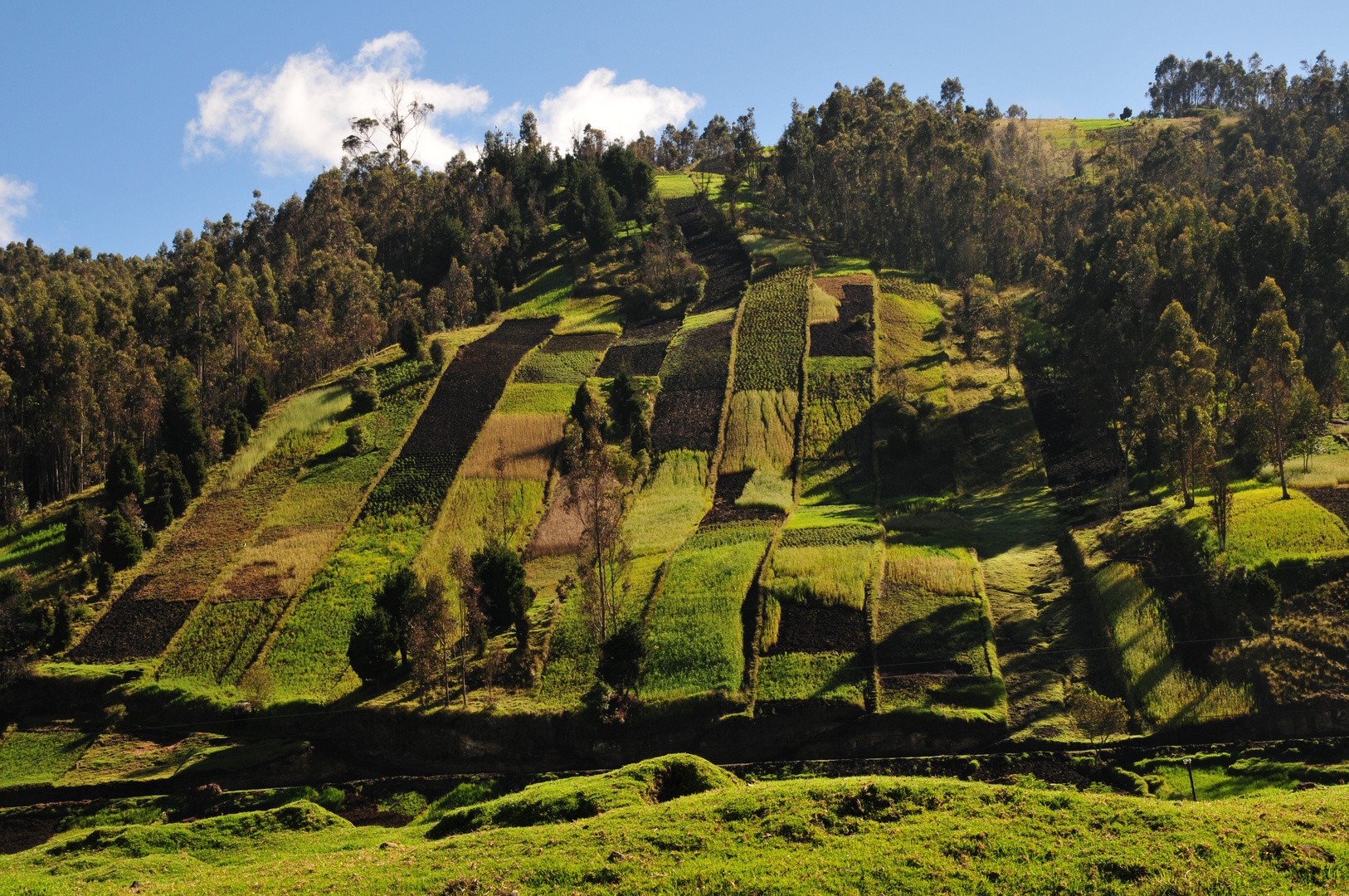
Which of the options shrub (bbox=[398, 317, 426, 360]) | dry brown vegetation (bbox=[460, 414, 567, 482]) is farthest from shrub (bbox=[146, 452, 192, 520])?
shrub (bbox=[398, 317, 426, 360])

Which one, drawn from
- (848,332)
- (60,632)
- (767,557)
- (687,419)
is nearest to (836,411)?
(687,419)

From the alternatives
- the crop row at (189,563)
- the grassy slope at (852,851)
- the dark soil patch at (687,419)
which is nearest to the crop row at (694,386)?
the dark soil patch at (687,419)

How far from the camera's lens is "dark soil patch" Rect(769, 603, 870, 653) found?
4954 centimetres

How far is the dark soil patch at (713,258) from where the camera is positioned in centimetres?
9994

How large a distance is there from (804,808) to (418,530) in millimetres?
41209

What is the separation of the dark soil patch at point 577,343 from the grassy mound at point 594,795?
59.1m

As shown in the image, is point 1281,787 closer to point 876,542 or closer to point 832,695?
point 832,695

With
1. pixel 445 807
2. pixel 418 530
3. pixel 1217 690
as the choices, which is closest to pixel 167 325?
pixel 418 530

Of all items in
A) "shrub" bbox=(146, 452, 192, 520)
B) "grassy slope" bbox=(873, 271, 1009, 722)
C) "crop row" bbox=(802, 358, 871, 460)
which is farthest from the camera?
"crop row" bbox=(802, 358, 871, 460)

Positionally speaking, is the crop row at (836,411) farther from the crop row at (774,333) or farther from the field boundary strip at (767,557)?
the crop row at (774,333)

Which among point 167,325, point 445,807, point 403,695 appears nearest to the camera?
point 445,807

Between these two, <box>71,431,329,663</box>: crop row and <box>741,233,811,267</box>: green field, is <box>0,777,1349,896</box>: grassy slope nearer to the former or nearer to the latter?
<box>71,431,329,663</box>: crop row

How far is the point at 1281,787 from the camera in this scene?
35.3 metres

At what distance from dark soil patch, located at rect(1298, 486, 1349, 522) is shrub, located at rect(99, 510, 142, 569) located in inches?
2824
